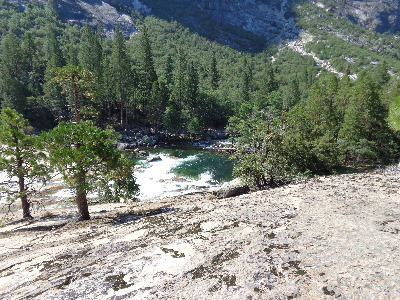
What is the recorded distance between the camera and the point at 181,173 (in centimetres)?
3794

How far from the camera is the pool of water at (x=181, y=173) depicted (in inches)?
1238

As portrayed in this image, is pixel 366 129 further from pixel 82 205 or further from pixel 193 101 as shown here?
pixel 193 101

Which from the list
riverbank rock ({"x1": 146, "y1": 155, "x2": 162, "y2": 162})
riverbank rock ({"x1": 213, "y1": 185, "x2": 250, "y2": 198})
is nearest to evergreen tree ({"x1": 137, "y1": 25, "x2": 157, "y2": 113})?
riverbank rock ({"x1": 146, "y1": 155, "x2": 162, "y2": 162})

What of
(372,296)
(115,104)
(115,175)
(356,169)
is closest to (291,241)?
(372,296)

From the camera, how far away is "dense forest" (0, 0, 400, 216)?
19.4 metres

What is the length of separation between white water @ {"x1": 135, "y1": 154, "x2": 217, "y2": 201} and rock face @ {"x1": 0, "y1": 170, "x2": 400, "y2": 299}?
17.8 meters

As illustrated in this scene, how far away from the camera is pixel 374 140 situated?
33.1 m

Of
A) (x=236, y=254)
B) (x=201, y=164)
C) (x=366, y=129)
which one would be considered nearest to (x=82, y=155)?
(x=236, y=254)

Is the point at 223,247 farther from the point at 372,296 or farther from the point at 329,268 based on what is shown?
the point at 372,296

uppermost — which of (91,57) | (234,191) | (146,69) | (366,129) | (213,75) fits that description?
(91,57)

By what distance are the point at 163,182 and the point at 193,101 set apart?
44023 millimetres

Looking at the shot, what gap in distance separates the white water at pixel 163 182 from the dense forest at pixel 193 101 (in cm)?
711

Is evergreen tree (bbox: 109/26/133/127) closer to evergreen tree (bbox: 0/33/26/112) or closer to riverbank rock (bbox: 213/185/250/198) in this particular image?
evergreen tree (bbox: 0/33/26/112)

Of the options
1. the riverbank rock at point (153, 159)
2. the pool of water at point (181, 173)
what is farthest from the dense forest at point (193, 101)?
the riverbank rock at point (153, 159)
